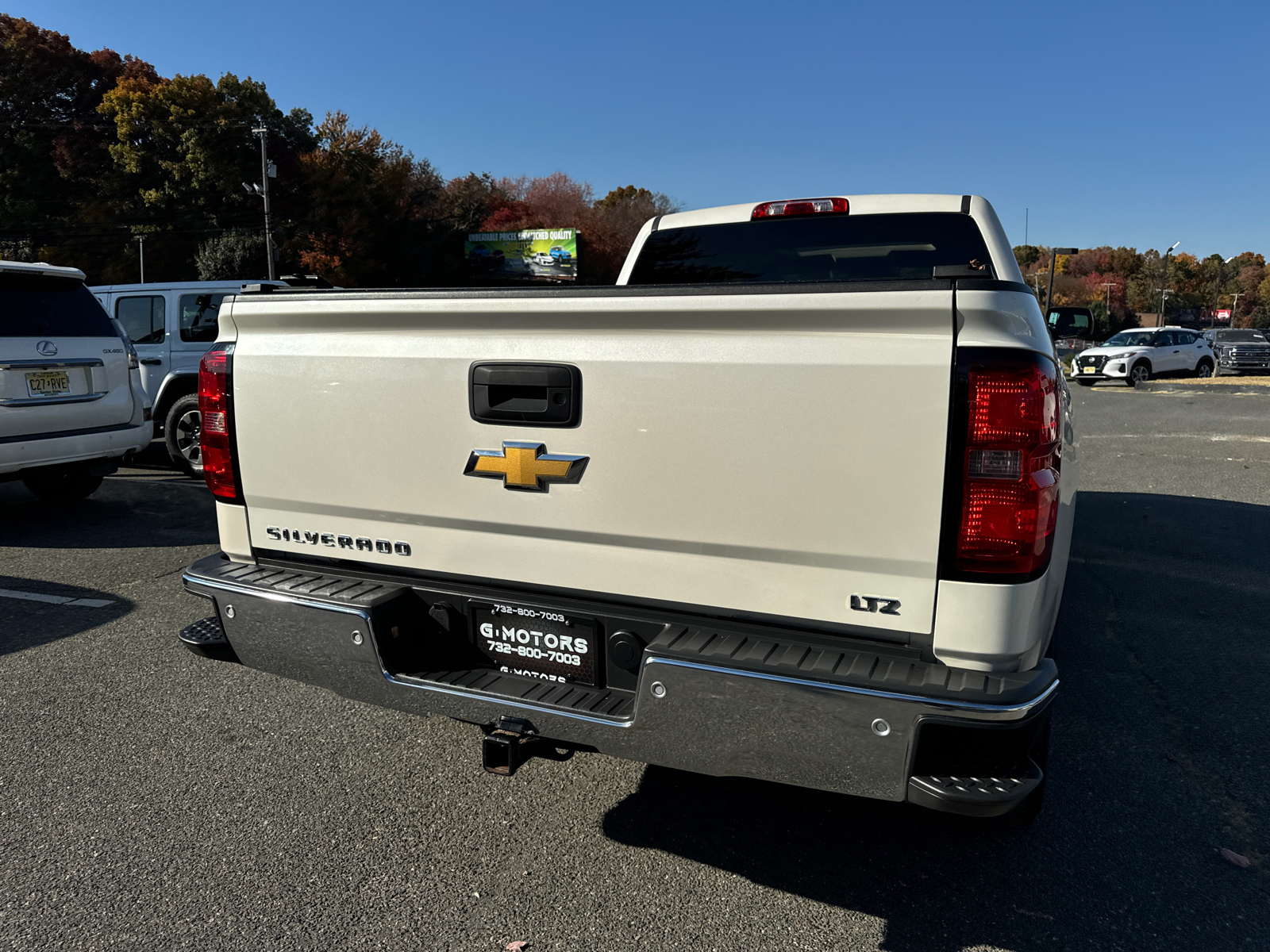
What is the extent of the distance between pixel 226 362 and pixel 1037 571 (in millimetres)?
2450

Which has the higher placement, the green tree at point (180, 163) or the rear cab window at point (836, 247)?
the green tree at point (180, 163)

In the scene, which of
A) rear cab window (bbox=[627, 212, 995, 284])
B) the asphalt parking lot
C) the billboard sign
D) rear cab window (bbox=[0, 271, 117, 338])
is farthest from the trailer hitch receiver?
the billboard sign

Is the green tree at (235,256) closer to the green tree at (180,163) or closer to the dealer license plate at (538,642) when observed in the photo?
the green tree at (180,163)

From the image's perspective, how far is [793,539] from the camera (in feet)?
7.16

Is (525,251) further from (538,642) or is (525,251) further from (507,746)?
(507,746)

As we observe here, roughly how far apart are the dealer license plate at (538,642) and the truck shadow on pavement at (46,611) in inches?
126

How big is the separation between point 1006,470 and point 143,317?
32.9 ft

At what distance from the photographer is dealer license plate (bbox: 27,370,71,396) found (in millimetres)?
6551

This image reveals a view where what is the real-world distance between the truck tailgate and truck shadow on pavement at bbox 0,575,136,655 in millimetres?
2599

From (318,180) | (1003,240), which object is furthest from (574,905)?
(318,180)

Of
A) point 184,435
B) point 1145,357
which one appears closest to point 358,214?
point 1145,357

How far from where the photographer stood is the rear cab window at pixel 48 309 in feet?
21.4

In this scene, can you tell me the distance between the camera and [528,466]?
8.05ft

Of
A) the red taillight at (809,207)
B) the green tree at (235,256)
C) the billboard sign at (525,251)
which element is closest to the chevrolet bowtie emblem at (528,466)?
the red taillight at (809,207)
